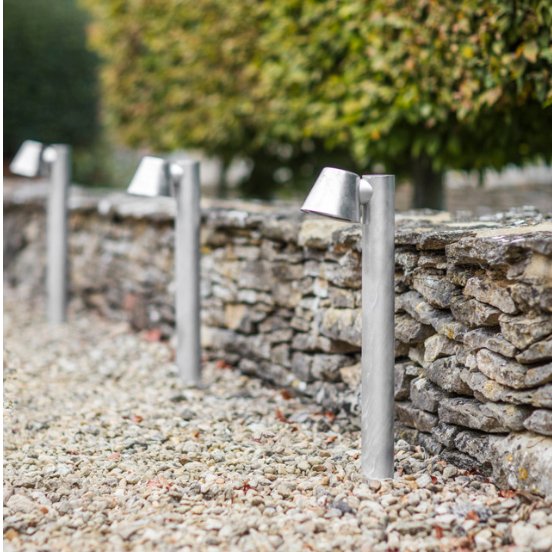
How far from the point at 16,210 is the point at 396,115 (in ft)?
14.7

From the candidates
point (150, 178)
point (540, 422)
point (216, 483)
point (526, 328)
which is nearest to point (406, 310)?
point (526, 328)

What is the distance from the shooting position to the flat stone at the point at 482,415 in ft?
10.0

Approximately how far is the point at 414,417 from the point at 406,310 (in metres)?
0.47

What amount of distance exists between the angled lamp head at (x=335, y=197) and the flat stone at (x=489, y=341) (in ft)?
2.19

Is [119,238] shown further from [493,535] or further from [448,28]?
[493,535]

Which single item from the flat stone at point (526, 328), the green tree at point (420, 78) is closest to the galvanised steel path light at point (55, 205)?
the green tree at point (420, 78)

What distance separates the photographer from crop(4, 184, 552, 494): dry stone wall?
3.01m

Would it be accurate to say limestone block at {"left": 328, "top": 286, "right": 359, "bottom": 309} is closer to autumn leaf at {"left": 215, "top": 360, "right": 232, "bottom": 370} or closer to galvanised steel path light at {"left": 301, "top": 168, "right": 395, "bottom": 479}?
galvanised steel path light at {"left": 301, "top": 168, "right": 395, "bottom": 479}

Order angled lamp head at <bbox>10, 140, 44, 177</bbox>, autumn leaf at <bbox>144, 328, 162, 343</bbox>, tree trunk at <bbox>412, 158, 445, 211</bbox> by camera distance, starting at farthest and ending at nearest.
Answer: angled lamp head at <bbox>10, 140, 44, 177</bbox>
tree trunk at <bbox>412, 158, 445, 211</bbox>
autumn leaf at <bbox>144, 328, 162, 343</bbox>

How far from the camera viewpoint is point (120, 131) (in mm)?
8992

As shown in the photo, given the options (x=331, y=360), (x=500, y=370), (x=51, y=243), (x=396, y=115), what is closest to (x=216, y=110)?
(x=51, y=243)

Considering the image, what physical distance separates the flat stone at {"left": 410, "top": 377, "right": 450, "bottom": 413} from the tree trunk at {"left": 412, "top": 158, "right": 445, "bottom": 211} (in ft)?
9.15

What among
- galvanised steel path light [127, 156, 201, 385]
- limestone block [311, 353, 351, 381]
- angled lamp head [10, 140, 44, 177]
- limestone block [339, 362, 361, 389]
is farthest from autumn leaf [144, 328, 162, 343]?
limestone block [339, 362, 361, 389]

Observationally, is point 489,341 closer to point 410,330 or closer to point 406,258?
point 410,330
